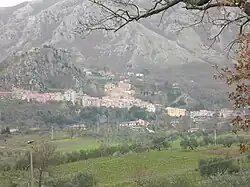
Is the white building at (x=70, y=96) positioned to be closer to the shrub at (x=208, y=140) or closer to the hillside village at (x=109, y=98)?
the hillside village at (x=109, y=98)

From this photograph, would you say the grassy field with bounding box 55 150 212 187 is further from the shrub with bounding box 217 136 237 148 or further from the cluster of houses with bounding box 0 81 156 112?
the cluster of houses with bounding box 0 81 156 112

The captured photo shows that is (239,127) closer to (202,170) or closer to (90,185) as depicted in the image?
(90,185)

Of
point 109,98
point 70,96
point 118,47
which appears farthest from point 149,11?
point 118,47

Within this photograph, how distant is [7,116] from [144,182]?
129 feet

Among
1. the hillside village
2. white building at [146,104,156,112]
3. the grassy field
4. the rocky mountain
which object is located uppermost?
the rocky mountain

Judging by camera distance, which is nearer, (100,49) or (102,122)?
(102,122)

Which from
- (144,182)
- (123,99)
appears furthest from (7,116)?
(144,182)

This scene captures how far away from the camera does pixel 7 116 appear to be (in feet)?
179

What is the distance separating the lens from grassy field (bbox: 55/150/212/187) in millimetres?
30605

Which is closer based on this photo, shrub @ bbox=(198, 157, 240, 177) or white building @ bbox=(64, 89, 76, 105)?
shrub @ bbox=(198, 157, 240, 177)

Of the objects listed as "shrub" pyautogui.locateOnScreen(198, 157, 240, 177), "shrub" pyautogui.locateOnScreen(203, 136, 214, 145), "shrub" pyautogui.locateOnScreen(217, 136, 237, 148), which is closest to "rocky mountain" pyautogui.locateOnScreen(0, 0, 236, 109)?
"shrub" pyautogui.locateOnScreen(203, 136, 214, 145)

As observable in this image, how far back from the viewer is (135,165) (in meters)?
34.2

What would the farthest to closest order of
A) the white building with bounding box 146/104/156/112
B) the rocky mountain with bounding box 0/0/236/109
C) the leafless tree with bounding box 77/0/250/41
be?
the rocky mountain with bounding box 0/0/236/109, the white building with bounding box 146/104/156/112, the leafless tree with bounding box 77/0/250/41

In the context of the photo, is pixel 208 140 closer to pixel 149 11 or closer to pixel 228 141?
pixel 228 141
